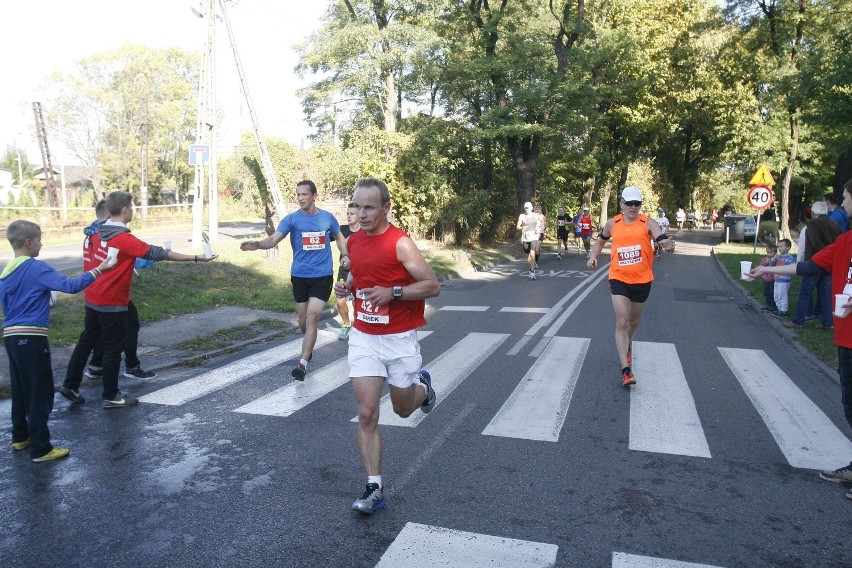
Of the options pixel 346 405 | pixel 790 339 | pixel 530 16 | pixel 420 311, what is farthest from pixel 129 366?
pixel 530 16

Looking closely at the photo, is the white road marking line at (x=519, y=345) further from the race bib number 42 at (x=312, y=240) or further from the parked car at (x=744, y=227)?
A: the parked car at (x=744, y=227)

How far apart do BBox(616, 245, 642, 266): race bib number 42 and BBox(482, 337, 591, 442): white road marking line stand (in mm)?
1352

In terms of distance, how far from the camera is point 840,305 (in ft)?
14.4

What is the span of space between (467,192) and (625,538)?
87.6ft

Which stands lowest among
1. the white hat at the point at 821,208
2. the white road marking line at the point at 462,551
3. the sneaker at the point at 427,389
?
the white road marking line at the point at 462,551

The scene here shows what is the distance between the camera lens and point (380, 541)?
374 centimetres

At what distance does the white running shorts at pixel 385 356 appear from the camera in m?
4.23

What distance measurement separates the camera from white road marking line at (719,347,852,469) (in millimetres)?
5152

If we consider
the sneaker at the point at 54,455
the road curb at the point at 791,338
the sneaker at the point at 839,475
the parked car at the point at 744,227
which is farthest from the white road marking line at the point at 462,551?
the parked car at the point at 744,227

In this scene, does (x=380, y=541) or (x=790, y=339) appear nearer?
(x=380, y=541)

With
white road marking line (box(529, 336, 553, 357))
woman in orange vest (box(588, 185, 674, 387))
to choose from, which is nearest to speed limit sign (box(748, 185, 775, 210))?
white road marking line (box(529, 336, 553, 357))

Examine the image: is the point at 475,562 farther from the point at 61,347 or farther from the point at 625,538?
the point at 61,347

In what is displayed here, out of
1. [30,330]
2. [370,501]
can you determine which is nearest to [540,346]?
[370,501]

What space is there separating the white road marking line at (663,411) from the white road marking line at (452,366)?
178 cm
